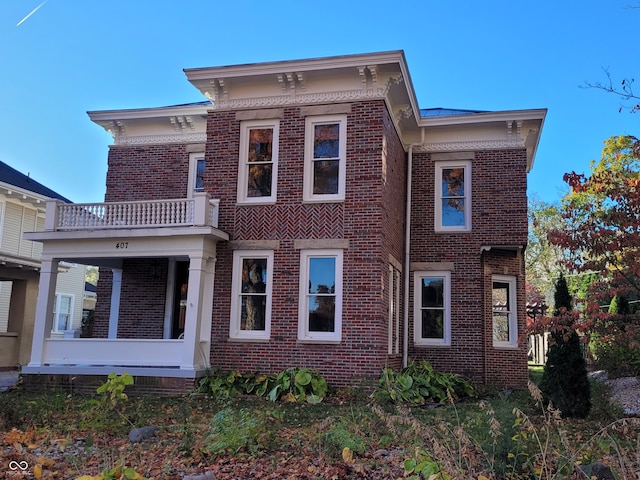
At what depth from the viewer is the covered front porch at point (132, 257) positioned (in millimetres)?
12422

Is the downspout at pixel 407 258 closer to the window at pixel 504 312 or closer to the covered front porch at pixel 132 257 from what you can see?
the window at pixel 504 312

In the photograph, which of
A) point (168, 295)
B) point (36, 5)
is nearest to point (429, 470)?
point (36, 5)

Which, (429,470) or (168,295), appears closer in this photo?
(429,470)

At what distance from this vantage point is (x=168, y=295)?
15.0 m

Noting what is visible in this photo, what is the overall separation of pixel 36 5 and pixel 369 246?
26.2ft

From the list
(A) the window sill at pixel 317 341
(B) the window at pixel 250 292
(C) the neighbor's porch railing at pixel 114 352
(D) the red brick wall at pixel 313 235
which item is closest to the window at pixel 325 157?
(D) the red brick wall at pixel 313 235

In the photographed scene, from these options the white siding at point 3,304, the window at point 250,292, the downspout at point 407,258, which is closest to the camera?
the window at point 250,292

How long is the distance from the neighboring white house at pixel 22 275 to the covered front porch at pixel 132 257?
5513 millimetres

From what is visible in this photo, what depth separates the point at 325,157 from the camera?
43.1ft

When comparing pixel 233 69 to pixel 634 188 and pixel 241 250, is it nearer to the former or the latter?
pixel 241 250

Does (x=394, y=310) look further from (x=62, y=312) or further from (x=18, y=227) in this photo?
(x=62, y=312)

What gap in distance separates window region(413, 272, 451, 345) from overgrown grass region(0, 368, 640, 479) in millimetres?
4341

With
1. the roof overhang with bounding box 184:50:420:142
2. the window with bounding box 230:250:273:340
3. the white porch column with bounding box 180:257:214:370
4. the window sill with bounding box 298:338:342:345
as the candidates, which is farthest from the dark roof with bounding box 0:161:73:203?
the window sill with bounding box 298:338:342:345

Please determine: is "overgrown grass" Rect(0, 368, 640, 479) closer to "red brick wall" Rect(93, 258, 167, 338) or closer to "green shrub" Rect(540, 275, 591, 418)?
"green shrub" Rect(540, 275, 591, 418)
